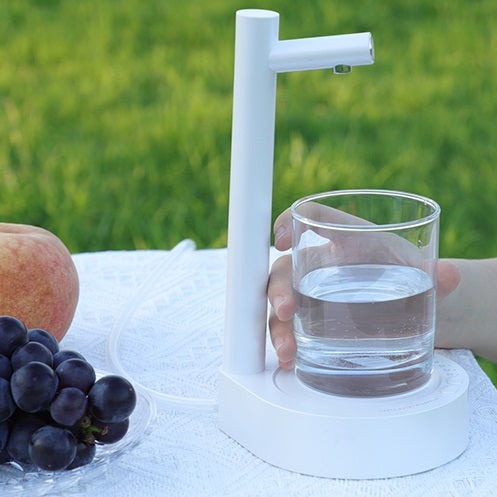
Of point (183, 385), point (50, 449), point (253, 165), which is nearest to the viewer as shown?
point (50, 449)

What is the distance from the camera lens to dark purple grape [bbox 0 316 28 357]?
0.94 metres

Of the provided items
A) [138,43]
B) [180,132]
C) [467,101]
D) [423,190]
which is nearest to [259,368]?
[423,190]

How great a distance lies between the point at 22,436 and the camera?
0.91m

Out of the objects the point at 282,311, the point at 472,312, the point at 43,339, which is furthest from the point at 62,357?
the point at 472,312

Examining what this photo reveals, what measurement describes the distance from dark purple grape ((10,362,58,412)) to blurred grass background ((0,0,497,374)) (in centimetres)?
161

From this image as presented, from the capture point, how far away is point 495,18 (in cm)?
398

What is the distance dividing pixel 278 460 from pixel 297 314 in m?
0.13

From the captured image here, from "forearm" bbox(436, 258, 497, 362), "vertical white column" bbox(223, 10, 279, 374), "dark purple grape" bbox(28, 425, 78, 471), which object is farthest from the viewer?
"forearm" bbox(436, 258, 497, 362)

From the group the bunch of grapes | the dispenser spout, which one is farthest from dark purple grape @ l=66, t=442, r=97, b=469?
the dispenser spout

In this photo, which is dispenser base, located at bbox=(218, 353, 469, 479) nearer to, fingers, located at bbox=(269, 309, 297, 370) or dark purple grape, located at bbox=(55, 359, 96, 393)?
fingers, located at bbox=(269, 309, 297, 370)

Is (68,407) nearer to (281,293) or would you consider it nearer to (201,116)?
(281,293)

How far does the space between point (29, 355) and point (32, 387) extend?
0.04m

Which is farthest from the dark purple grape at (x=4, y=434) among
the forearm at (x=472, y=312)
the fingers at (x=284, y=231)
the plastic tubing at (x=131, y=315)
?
the forearm at (x=472, y=312)

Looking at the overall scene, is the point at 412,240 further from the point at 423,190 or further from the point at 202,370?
the point at 423,190
